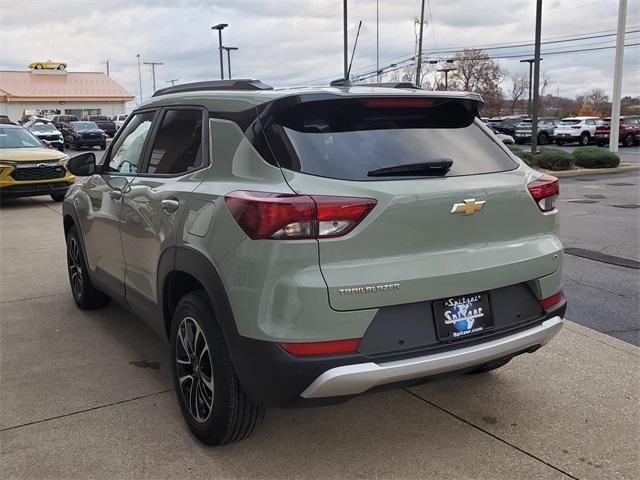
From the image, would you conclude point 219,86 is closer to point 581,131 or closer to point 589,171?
point 589,171

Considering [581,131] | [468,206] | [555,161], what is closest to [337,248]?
[468,206]

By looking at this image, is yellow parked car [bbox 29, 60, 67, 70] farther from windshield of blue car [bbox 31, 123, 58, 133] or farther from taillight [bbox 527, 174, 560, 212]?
taillight [bbox 527, 174, 560, 212]

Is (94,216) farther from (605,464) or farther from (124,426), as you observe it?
(605,464)

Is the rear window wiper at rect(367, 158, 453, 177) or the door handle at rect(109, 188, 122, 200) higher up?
the rear window wiper at rect(367, 158, 453, 177)

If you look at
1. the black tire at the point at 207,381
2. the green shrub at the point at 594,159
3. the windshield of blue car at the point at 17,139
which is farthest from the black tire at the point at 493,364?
the green shrub at the point at 594,159

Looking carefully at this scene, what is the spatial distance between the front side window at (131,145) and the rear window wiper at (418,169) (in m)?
1.90

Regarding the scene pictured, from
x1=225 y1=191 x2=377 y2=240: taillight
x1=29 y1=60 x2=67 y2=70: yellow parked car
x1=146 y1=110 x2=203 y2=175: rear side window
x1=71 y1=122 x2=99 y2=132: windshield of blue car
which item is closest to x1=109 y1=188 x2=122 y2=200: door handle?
x1=146 y1=110 x2=203 y2=175: rear side window

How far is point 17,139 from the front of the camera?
13.4 meters

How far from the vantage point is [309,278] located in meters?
2.58

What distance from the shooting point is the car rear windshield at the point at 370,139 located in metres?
2.81

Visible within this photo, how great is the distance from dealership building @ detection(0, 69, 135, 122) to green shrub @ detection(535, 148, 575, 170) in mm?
55577

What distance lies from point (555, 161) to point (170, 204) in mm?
18853

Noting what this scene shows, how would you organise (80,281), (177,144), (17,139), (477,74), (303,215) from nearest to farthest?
(303,215), (177,144), (80,281), (17,139), (477,74)

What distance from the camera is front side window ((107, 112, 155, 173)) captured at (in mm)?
4160
